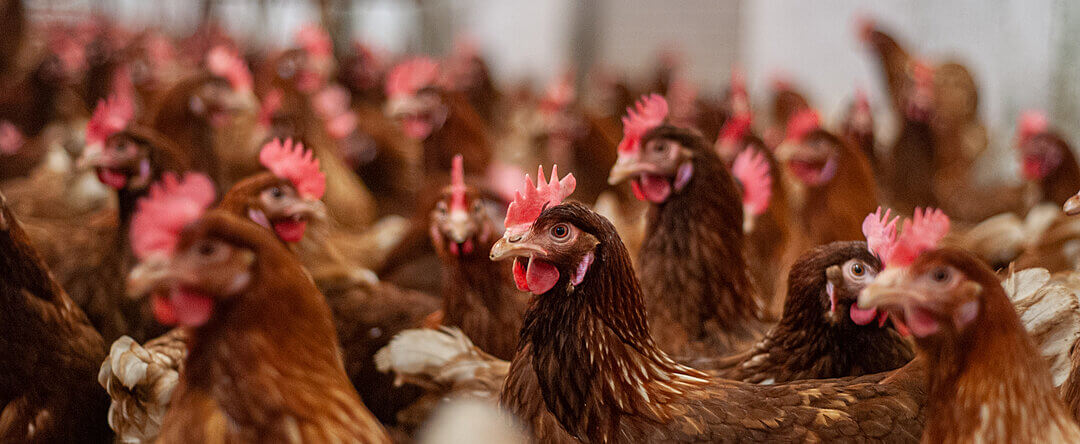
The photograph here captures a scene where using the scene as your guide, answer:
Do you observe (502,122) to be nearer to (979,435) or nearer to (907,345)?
(907,345)

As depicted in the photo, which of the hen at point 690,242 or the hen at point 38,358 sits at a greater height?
the hen at point 690,242

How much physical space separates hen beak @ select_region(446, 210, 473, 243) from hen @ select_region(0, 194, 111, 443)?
1.10 m

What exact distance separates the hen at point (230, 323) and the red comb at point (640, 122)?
147 centimetres

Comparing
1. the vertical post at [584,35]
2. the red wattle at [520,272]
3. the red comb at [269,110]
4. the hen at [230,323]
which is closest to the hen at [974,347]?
the red wattle at [520,272]

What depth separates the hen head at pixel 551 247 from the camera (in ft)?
6.17

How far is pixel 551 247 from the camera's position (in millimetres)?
1878

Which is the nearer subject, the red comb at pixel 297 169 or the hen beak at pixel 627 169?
the hen beak at pixel 627 169

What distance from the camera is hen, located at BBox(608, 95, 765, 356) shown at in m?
2.74

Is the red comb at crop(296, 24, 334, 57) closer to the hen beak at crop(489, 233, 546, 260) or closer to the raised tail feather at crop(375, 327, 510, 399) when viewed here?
the raised tail feather at crop(375, 327, 510, 399)

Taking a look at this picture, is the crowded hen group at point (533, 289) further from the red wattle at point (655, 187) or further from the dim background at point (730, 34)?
the dim background at point (730, 34)

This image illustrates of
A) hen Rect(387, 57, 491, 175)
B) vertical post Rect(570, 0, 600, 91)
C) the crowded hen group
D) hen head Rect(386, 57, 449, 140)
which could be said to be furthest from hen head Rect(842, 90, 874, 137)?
vertical post Rect(570, 0, 600, 91)

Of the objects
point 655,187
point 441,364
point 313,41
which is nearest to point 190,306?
point 441,364

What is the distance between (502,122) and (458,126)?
161 inches

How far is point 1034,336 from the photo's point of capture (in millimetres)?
2113
